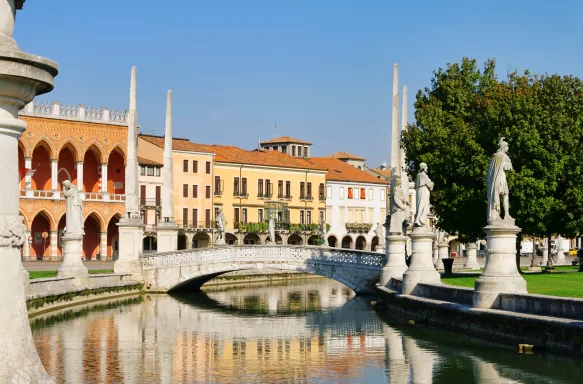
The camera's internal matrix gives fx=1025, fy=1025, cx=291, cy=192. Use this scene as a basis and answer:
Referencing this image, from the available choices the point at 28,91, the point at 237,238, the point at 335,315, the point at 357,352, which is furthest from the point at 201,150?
the point at 28,91

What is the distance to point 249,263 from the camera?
42.5 metres

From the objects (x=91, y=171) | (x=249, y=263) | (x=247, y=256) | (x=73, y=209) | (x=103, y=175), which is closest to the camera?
(x=73, y=209)

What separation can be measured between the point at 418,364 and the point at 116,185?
57182 millimetres

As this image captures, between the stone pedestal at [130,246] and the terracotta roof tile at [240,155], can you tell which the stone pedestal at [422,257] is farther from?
the terracotta roof tile at [240,155]

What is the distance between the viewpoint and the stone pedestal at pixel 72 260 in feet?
111

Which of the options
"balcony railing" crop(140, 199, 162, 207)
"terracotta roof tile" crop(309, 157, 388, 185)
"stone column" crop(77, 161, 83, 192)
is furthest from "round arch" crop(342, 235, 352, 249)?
"stone column" crop(77, 161, 83, 192)

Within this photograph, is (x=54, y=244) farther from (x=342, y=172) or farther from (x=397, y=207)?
(x=342, y=172)

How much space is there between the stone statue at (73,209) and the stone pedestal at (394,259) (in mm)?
10307

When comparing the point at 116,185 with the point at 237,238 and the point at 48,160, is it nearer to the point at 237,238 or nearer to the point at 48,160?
the point at 48,160

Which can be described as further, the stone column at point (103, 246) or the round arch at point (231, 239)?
the round arch at point (231, 239)

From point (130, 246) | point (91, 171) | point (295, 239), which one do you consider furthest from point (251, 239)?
point (130, 246)

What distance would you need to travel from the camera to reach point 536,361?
57.9ft

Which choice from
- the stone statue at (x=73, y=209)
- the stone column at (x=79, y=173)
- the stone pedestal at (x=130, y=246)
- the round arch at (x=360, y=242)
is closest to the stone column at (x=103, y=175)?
the stone column at (x=79, y=173)

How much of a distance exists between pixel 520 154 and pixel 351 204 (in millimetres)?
60335
